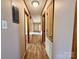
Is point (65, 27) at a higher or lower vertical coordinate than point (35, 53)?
higher

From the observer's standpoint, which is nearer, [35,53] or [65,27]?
[65,27]

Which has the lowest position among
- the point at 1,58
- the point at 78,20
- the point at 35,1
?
the point at 1,58

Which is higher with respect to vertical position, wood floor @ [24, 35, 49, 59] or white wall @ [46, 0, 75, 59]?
white wall @ [46, 0, 75, 59]

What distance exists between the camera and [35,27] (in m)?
22.2

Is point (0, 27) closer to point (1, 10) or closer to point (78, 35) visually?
point (1, 10)

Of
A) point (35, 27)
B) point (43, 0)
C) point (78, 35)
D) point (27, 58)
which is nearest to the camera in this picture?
point (78, 35)

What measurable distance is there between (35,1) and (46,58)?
254cm

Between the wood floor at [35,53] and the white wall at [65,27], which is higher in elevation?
the white wall at [65,27]

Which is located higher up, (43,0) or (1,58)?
(43,0)

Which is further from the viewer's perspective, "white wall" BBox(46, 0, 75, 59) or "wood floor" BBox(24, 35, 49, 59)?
"wood floor" BBox(24, 35, 49, 59)

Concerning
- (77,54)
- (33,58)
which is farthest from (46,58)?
(77,54)

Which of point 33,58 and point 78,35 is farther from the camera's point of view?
point 33,58

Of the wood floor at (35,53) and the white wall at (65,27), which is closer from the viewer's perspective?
the white wall at (65,27)

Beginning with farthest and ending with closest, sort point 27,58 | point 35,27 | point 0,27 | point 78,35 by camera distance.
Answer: point 35,27 → point 27,58 → point 0,27 → point 78,35
